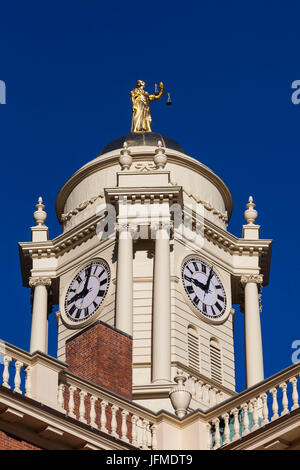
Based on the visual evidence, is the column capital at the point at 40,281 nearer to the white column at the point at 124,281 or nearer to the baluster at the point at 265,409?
the white column at the point at 124,281

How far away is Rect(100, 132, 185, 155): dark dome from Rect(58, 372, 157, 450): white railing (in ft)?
78.6

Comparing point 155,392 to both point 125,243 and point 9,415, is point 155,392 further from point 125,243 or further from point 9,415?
point 9,415

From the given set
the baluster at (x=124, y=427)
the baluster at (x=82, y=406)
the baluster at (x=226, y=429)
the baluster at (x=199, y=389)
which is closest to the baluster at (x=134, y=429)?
the baluster at (x=124, y=427)

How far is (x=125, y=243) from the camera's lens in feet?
162

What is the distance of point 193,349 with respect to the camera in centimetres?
4906

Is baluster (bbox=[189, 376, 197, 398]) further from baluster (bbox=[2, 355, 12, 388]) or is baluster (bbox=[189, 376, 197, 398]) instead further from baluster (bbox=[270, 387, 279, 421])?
baluster (bbox=[2, 355, 12, 388])

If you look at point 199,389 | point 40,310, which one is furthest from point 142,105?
point 199,389

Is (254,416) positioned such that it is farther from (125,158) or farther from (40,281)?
(40,281)

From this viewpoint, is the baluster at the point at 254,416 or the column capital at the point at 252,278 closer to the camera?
the baluster at the point at 254,416

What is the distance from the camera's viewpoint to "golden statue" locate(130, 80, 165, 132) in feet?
188

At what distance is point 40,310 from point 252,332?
664cm

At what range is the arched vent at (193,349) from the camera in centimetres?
4856

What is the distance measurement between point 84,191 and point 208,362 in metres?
7.50

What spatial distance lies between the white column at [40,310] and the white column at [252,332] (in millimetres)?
6192
